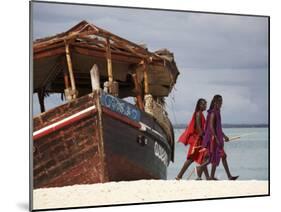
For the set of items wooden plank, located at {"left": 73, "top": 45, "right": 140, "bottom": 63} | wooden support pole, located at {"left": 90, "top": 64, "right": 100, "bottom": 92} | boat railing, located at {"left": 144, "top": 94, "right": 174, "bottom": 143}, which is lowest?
boat railing, located at {"left": 144, "top": 94, "right": 174, "bottom": 143}

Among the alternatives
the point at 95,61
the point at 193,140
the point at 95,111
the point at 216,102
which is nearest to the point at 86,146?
the point at 95,111

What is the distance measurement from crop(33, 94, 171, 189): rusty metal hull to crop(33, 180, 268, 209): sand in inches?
2.3

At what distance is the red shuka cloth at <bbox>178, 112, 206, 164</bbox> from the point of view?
5.79 m

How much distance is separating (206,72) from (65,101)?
1313mm

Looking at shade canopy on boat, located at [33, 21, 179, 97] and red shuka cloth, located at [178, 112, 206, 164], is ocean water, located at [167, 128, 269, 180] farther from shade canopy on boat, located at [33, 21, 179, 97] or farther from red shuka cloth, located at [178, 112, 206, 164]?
shade canopy on boat, located at [33, 21, 179, 97]

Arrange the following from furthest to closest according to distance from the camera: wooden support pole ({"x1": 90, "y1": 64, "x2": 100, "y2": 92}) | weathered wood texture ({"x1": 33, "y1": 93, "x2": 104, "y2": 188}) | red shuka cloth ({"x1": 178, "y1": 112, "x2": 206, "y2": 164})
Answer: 1. red shuka cloth ({"x1": 178, "y1": 112, "x2": 206, "y2": 164})
2. wooden support pole ({"x1": 90, "y1": 64, "x2": 100, "y2": 92})
3. weathered wood texture ({"x1": 33, "y1": 93, "x2": 104, "y2": 188})

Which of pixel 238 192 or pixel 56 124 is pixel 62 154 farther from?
pixel 238 192

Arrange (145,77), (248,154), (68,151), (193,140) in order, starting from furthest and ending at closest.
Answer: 1. (248,154)
2. (193,140)
3. (145,77)
4. (68,151)

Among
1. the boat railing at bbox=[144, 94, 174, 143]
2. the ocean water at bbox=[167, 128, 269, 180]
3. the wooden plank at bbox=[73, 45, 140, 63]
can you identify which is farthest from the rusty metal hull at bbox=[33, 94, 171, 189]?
the ocean water at bbox=[167, 128, 269, 180]

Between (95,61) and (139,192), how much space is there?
3.67ft

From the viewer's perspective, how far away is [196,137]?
19.2 feet

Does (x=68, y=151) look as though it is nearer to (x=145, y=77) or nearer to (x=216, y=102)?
(x=145, y=77)

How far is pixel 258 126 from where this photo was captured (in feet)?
19.8
